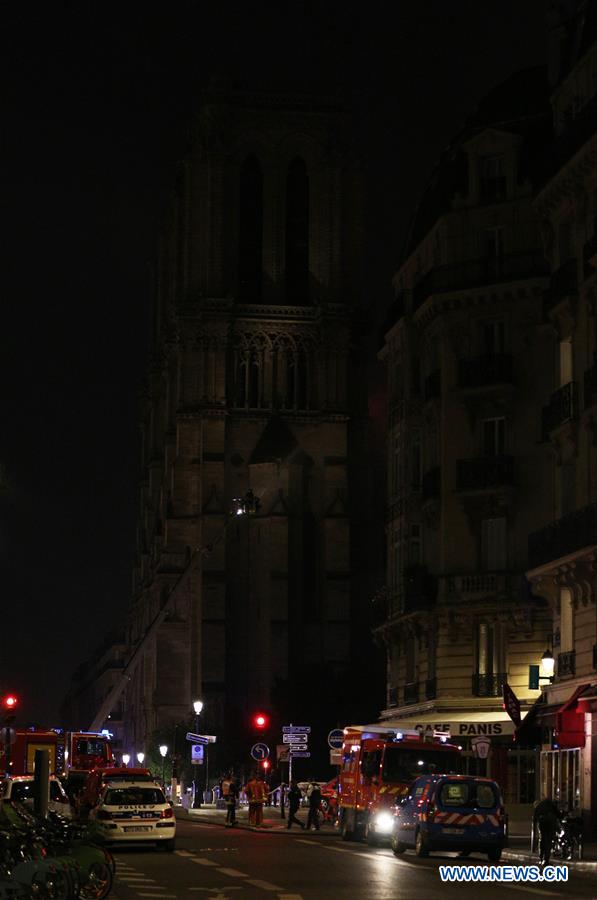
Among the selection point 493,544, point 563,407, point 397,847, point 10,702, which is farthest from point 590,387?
point 10,702

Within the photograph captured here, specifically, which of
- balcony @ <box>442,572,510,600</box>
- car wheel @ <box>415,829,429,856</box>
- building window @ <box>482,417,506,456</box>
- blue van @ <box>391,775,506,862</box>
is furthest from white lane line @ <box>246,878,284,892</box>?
building window @ <box>482,417,506,456</box>

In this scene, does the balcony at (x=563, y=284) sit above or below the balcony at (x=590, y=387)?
above

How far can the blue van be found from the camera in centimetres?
3447

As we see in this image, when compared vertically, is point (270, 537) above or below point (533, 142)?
below

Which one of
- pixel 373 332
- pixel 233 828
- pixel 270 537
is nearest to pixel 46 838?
pixel 233 828

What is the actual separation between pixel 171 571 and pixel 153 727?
31.6 ft

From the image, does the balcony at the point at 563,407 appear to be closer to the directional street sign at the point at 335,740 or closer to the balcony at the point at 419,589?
the directional street sign at the point at 335,740

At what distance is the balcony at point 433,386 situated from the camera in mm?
61625

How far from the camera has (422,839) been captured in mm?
35531

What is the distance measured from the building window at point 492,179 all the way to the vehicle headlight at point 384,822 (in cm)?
2464

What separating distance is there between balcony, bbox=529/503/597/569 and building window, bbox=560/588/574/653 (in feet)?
3.93

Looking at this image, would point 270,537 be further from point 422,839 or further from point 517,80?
point 422,839

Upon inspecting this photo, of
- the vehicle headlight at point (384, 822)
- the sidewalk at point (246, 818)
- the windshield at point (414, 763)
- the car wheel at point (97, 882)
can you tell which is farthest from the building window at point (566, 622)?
the car wheel at point (97, 882)

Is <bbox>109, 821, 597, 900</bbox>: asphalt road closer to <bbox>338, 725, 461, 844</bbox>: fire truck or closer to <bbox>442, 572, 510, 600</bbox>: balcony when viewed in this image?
<bbox>338, 725, 461, 844</bbox>: fire truck
